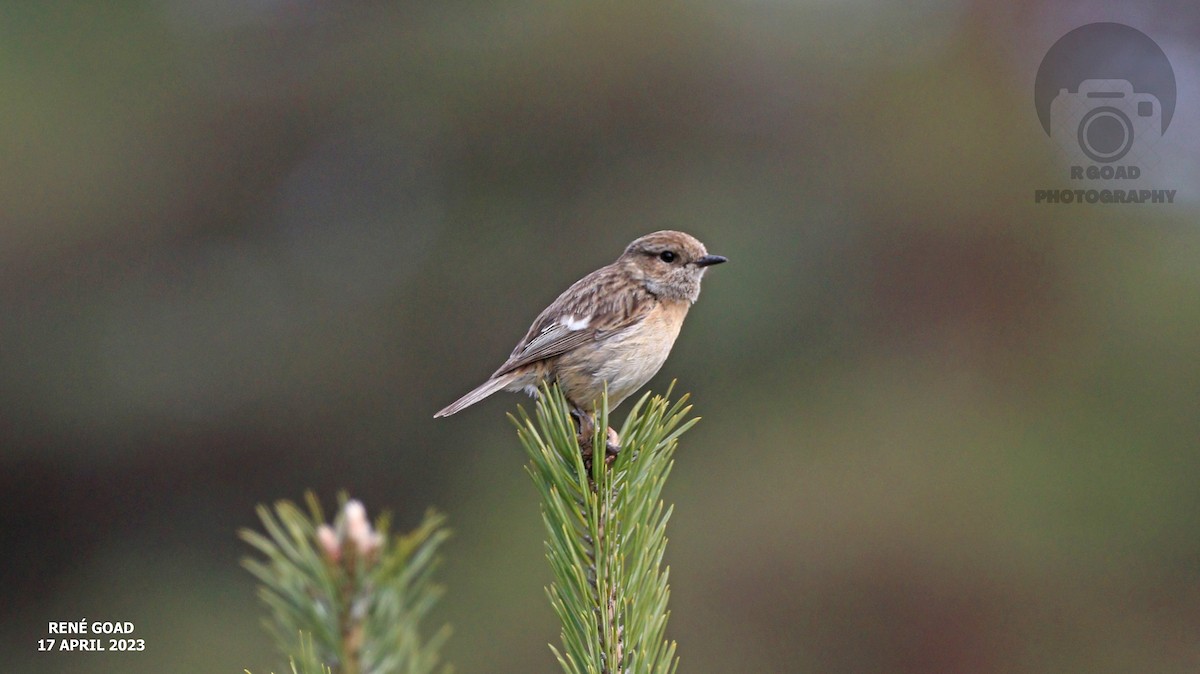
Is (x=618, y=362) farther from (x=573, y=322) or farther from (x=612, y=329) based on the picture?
(x=573, y=322)

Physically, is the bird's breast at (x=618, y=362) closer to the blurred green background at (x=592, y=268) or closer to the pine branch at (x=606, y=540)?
the pine branch at (x=606, y=540)

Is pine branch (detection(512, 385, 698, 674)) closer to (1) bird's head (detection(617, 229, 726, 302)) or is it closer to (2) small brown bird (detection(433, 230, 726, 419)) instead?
(2) small brown bird (detection(433, 230, 726, 419))

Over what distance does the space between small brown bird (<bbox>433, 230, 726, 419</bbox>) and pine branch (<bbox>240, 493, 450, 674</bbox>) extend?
2561mm

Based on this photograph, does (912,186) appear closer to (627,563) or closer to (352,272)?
(352,272)

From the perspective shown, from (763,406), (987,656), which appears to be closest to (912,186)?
(763,406)

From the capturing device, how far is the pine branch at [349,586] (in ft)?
3.70

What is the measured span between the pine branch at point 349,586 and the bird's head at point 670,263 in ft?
11.2

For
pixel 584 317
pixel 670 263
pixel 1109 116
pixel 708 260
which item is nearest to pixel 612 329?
pixel 584 317

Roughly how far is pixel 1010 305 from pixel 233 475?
7357 millimetres

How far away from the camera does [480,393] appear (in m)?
3.91

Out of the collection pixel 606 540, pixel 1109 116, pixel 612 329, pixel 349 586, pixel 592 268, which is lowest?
pixel 349 586

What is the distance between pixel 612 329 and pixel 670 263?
582mm

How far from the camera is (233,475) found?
916cm

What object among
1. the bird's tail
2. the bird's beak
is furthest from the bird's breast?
the bird's beak
